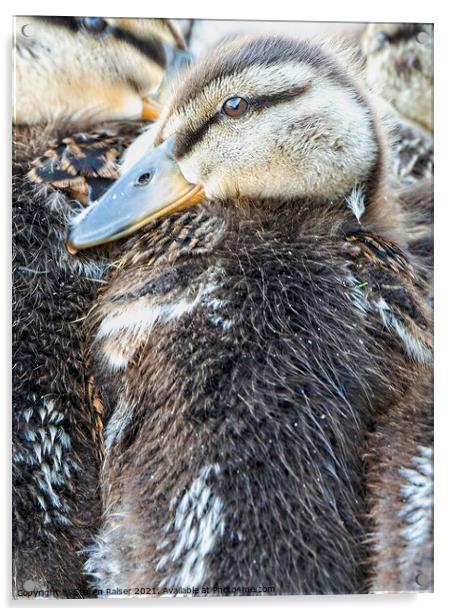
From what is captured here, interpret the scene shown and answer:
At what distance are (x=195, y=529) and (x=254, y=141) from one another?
2.46 feet

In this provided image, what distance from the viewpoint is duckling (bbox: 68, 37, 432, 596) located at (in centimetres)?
139

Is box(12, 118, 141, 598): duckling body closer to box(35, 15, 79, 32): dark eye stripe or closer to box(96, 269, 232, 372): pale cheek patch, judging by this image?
box(96, 269, 232, 372): pale cheek patch

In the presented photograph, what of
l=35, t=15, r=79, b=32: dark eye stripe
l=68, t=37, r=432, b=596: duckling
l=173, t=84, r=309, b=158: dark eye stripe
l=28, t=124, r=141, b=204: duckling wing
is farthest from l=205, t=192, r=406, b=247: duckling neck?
l=35, t=15, r=79, b=32: dark eye stripe

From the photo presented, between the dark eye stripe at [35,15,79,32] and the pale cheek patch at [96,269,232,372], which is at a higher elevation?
the dark eye stripe at [35,15,79,32]

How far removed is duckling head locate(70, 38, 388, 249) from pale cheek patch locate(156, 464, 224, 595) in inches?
21.1

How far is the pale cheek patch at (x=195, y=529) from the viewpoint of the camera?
1363 millimetres

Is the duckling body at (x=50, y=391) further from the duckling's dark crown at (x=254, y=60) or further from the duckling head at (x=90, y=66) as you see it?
the duckling's dark crown at (x=254, y=60)

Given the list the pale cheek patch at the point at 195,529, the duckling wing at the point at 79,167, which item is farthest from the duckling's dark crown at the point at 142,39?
the pale cheek patch at the point at 195,529

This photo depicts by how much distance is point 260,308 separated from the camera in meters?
1.46

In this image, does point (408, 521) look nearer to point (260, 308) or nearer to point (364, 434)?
point (364, 434)

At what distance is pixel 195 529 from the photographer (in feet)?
4.50

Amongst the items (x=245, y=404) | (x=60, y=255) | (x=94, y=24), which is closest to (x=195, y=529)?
(x=245, y=404)
